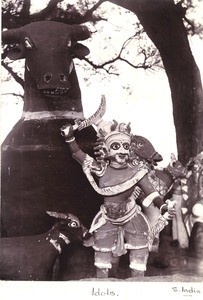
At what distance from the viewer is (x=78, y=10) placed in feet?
7.06

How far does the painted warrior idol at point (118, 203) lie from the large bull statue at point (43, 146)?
50 mm

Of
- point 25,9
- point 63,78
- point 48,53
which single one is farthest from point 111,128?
point 25,9

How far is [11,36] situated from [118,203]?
76 cm

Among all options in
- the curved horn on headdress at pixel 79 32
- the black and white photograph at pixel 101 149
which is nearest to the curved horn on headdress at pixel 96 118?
the black and white photograph at pixel 101 149

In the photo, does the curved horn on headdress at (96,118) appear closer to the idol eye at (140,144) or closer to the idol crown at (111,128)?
the idol crown at (111,128)

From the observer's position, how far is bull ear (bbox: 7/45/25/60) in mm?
2113

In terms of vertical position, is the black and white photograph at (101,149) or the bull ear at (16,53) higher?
the bull ear at (16,53)

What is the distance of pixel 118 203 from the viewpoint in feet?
6.62

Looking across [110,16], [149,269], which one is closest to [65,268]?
[149,269]

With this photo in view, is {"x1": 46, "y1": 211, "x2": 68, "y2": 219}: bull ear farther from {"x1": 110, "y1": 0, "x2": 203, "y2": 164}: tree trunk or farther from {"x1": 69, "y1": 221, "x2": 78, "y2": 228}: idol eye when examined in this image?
{"x1": 110, "y1": 0, "x2": 203, "y2": 164}: tree trunk

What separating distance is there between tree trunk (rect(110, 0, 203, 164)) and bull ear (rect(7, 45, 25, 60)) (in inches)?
16.7

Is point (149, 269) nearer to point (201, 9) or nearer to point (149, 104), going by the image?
point (149, 104)

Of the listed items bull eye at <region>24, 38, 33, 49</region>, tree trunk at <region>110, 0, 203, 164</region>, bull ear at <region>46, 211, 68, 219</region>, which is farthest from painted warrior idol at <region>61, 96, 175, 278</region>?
bull eye at <region>24, 38, 33, 49</region>

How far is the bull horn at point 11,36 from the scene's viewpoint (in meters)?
2.11
